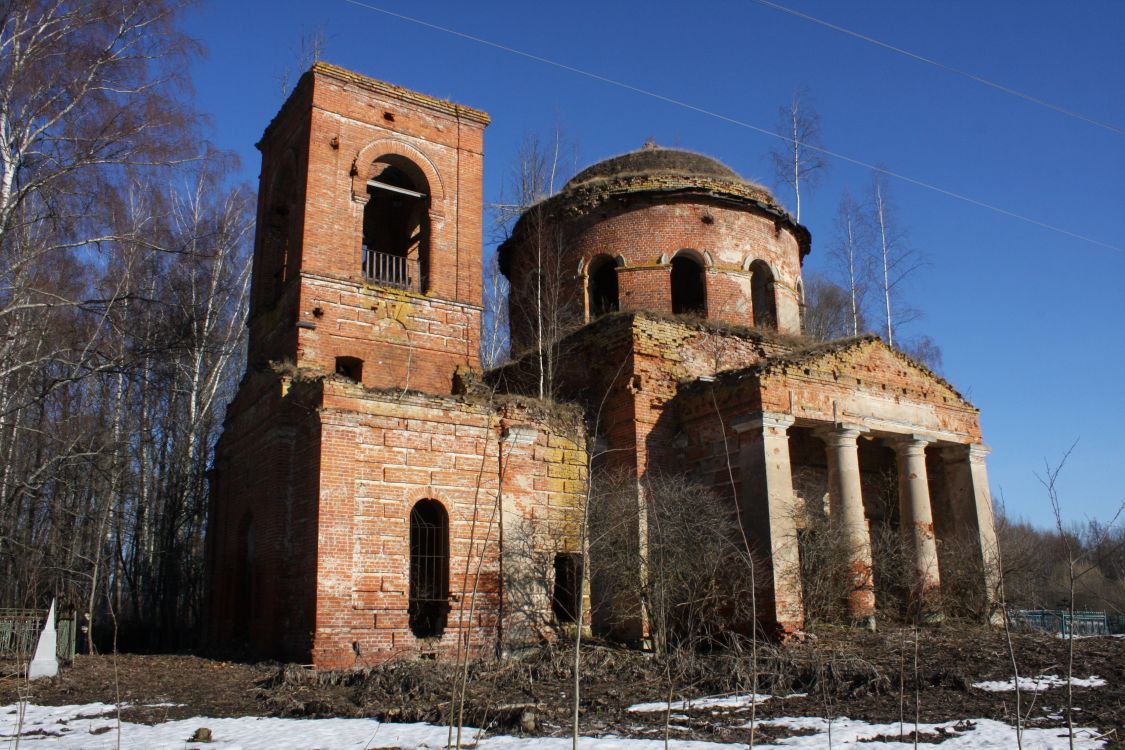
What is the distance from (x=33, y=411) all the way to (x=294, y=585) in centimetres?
1400

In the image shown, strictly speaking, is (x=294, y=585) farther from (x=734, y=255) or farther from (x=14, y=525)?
(x=14, y=525)

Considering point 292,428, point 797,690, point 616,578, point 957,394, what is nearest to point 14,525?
point 292,428

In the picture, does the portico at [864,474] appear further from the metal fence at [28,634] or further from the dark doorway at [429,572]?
the metal fence at [28,634]

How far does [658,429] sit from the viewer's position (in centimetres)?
1583

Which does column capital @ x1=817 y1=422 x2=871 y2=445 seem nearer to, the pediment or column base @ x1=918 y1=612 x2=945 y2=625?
the pediment

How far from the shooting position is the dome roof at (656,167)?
818 inches

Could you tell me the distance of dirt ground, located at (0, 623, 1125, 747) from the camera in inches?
348

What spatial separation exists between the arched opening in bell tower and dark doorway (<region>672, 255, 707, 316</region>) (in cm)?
612

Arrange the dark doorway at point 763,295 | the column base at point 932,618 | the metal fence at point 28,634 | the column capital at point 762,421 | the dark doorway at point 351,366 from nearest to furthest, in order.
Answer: the metal fence at point 28,634, the column capital at point 762,421, the column base at point 932,618, the dark doorway at point 351,366, the dark doorway at point 763,295

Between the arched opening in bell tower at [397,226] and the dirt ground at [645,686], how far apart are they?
7724mm

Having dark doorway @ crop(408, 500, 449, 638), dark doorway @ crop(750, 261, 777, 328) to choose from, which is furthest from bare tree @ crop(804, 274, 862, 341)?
dark doorway @ crop(408, 500, 449, 638)

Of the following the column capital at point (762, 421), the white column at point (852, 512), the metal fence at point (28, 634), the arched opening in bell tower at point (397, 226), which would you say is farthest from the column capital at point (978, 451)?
the metal fence at point (28, 634)

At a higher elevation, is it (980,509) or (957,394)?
(957,394)

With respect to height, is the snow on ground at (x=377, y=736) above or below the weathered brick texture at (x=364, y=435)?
below
